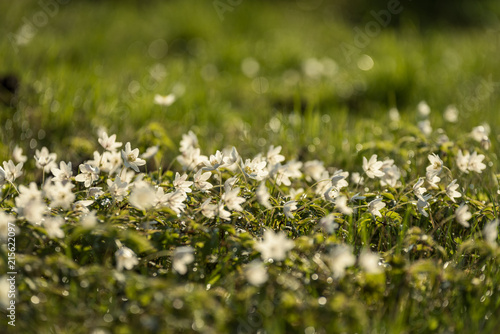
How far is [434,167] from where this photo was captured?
2.37 metres

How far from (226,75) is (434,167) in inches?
131

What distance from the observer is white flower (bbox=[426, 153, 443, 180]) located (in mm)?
2234

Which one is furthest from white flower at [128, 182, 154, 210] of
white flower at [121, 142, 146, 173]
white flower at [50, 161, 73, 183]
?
white flower at [50, 161, 73, 183]

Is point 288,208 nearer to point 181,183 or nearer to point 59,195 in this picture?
point 181,183

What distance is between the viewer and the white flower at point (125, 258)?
179cm

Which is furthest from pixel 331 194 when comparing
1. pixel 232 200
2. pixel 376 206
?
pixel 232 200

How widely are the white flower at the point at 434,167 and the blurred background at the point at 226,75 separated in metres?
0.94

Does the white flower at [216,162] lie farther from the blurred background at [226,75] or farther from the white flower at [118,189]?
the blurred background at [226,75]

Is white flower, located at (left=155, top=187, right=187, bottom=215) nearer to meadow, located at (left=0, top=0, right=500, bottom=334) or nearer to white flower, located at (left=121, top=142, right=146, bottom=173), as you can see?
meadow, located at (left=0, top=0, right=500, bottom=334)

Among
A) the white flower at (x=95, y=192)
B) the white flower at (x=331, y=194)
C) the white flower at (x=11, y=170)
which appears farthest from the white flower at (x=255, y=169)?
the white flower at (x=11, y=170)

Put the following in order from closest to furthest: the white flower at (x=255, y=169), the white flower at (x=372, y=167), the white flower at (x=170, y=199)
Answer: the white flower at (x=170, y=199) < the white flower at (x=255, y=169) < the white flower at (x=372, y=167)

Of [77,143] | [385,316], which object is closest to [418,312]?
[385,316]

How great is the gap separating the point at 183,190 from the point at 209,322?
594 millimetres

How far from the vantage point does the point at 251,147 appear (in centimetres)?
334
